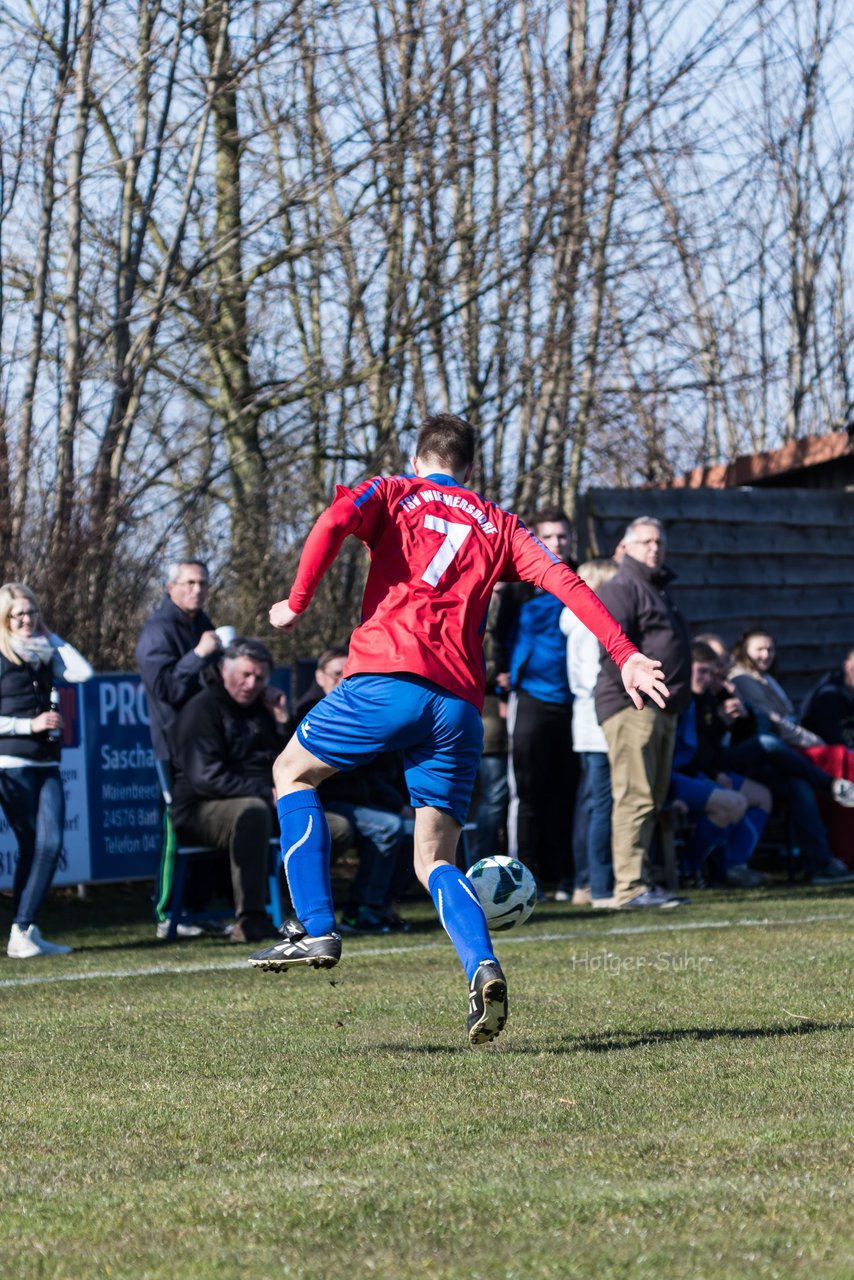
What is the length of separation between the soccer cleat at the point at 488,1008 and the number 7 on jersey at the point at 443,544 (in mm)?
1306

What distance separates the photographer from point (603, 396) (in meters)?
17.3

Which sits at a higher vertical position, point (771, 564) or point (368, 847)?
point (771, 564)

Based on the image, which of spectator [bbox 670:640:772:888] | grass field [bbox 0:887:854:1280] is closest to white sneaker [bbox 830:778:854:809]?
spectator [bbox 670:640:772:888]

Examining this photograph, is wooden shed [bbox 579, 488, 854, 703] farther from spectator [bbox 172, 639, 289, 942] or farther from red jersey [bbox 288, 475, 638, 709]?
red jersey [bbox 288, 475, 638, 709]

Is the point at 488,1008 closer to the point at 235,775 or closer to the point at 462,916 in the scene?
the point at 462,916

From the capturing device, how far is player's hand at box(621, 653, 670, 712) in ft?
17.6

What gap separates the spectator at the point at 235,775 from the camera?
9609 mm

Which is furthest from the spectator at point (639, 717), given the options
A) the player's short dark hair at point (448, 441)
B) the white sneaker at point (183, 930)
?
the player's short dark hair at point (448, 441)

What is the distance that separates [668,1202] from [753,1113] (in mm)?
1014

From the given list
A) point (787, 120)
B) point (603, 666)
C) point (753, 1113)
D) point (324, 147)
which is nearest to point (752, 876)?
point (603, 666)

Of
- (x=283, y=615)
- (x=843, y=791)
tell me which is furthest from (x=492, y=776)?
(x=283, y=615)

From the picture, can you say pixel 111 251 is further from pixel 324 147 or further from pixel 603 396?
pixel 603 396

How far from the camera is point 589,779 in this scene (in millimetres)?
11156

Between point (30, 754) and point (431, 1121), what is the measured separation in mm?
5266
